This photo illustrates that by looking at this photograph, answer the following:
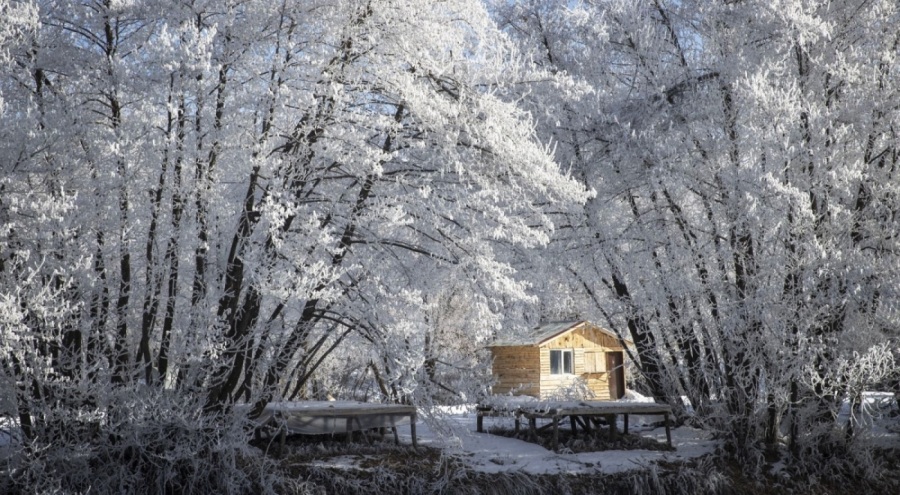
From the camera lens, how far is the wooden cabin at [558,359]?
82.1 feet

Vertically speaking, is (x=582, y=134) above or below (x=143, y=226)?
above

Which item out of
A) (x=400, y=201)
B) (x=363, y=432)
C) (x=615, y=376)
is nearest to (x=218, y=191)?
(x=400, y=201)

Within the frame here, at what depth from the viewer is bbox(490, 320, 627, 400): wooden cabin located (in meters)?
25.0

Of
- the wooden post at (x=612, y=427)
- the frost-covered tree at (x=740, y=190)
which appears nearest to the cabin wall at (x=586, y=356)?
the frost-covered tree at (x=740, y=190)

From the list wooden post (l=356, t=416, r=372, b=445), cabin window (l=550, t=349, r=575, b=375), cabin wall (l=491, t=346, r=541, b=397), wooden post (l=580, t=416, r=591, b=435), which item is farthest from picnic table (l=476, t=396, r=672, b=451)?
cabin window (l=550, t=349, r=575, b=375)

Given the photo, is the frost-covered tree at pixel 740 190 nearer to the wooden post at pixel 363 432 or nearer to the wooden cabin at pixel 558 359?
the wooden post at pixel 363 432

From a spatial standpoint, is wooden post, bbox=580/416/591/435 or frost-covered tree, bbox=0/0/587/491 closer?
frost-covered tree, bbox=0/0/587/491

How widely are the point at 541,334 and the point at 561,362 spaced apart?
48.4 inches

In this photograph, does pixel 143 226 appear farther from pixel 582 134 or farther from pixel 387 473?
pixel 582 134

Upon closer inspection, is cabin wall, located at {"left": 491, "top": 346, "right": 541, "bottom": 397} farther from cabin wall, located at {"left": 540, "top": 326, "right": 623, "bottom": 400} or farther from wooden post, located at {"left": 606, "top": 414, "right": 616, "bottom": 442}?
wooden post, located at {"left": 606, "top": 414, "right": 616, "bottom": 442}

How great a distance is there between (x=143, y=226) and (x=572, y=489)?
5.80 m

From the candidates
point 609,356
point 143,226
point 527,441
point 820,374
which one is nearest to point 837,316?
point 820,374

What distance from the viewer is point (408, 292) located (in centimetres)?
953

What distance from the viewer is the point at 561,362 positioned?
85.0 feet
